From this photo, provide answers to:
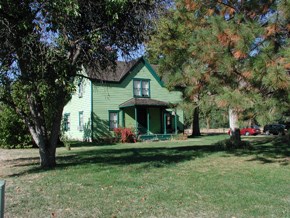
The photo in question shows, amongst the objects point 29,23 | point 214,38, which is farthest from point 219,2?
point 29,23

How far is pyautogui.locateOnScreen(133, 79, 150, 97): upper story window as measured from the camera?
2930cm

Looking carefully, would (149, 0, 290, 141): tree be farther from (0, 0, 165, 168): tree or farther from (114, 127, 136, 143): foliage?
(114, 127, 136, 143): foliage

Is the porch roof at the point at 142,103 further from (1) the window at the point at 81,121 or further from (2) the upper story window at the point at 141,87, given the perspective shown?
(1) the window at the point at 81,121

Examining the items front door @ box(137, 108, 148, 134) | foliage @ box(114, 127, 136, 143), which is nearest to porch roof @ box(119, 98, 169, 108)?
front door @ box(137, 108, 148, 134)

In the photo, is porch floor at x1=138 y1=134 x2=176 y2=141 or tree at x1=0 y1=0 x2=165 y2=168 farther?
porch floor at x1=138 y1=134 x2=176 y2=141

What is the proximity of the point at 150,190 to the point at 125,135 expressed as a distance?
18595 millimetres

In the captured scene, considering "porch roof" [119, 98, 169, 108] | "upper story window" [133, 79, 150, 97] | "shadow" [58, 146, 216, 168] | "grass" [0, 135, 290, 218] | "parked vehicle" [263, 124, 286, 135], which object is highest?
"upper story window" [133, 79, 150, 97]

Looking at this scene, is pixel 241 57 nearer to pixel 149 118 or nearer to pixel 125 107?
pixel 125 107

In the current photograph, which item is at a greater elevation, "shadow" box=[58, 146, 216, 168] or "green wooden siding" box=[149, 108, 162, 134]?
"green wooden siding" box=[149, 108, 162, 134]

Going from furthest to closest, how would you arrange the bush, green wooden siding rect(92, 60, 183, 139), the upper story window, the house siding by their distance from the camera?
the upper story window < the house siding < green wooden siding rect(92, 60, 183, 139) < the bush

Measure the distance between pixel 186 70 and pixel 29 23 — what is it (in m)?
4.35

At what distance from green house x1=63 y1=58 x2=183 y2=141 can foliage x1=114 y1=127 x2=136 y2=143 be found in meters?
0.93

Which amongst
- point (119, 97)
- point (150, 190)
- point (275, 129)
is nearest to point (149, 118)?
point (119, 97)

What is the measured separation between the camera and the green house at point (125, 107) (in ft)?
89.6
